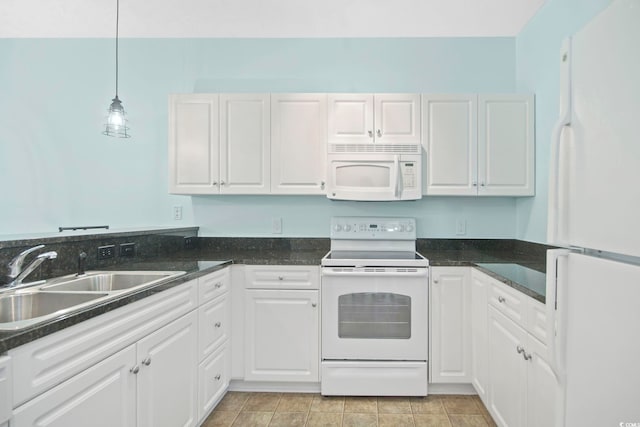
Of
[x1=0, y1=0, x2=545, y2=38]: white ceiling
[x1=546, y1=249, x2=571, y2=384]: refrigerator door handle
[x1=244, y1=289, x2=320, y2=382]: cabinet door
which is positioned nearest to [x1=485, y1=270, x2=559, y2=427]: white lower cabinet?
[x1=546, y1=249, x2=571, y2=384]: refrigerator door handle

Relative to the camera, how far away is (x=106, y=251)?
6.30 feet

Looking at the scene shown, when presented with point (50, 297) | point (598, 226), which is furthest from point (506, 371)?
point (50, 297)

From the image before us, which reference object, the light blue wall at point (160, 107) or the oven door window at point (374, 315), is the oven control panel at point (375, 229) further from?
the oven door window at point (374, 315)

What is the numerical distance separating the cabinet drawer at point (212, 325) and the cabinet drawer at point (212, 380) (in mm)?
63

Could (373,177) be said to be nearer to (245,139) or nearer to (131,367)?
(245,139)

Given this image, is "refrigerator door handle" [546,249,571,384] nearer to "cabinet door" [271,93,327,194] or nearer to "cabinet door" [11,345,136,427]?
"cabinet door" [11,345,136,427]

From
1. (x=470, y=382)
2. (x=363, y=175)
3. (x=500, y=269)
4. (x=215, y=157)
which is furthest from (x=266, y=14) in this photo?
(x=470, y=382)

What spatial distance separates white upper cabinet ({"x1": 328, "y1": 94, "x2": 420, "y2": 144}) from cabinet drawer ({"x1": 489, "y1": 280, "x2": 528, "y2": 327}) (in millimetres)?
1249

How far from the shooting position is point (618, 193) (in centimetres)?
77

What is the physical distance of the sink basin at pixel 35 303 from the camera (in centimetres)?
129

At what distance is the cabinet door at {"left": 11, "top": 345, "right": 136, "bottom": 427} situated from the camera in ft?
2.94

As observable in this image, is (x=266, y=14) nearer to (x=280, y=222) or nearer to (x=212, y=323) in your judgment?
(x=280, y=222)

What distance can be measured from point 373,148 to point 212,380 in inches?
74.1

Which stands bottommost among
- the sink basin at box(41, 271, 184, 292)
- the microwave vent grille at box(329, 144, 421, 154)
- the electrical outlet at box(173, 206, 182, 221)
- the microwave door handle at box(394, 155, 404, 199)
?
the sink basin at box(41, 271, 184, 292)
